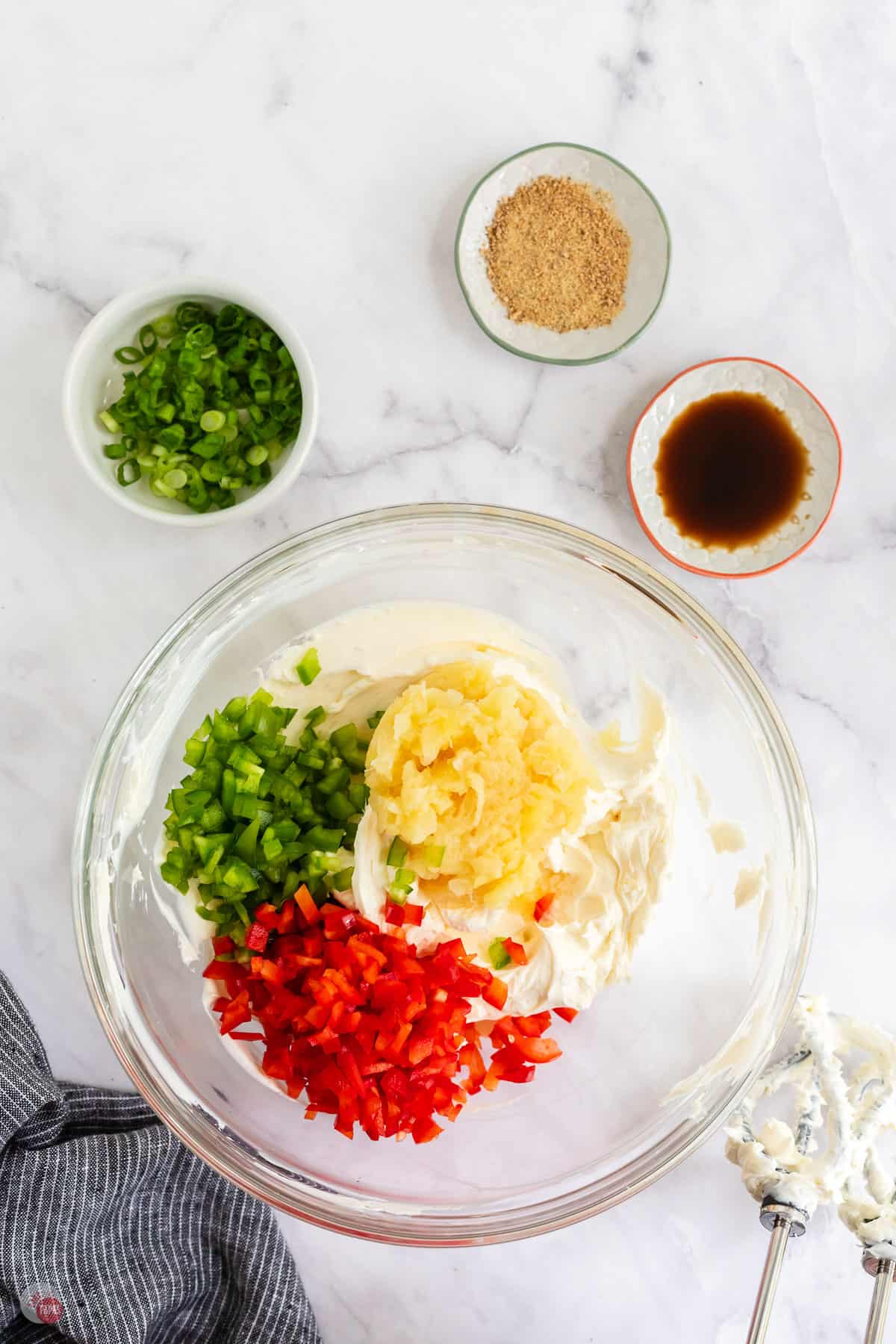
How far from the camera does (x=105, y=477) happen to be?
1803mm

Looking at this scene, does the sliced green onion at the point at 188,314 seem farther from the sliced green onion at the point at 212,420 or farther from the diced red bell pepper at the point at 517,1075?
the diced red bell pepper at the point at 517,1075

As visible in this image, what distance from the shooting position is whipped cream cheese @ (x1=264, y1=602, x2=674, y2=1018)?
5.15 feet

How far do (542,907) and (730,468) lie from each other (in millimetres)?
885

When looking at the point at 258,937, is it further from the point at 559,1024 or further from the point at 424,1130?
→ the point at 559,1024

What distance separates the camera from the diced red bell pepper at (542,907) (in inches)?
62.9

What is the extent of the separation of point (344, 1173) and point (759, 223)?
186 cm

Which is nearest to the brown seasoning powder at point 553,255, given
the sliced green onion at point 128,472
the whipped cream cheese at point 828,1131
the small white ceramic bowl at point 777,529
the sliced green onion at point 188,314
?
the small white ceramic bowl at point 777,529

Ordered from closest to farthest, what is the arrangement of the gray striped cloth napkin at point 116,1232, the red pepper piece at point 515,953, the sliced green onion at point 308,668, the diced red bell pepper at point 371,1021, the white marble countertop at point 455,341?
the diced red bell pepper at point 371,1021, the red pepper piece at point 515,953, the sliced green onion at point 308,668, the gray striped cloth napkin at point 116,1232, the white marble countertop at point 455,341

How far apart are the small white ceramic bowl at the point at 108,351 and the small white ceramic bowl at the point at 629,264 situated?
0.35m

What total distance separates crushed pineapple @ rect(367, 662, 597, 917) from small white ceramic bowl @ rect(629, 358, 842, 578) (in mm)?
531

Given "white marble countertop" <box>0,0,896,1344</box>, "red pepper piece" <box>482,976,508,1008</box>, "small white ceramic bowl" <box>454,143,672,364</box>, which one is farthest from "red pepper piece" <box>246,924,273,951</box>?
"small white ceramic bowl" <box>454,143,672,364</box>

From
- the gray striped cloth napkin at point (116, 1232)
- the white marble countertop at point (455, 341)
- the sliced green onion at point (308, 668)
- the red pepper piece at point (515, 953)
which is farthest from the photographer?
the white marble countertop at point (455, 341)

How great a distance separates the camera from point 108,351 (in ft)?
6.06

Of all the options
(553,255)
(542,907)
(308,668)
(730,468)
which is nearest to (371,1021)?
(542,907)
